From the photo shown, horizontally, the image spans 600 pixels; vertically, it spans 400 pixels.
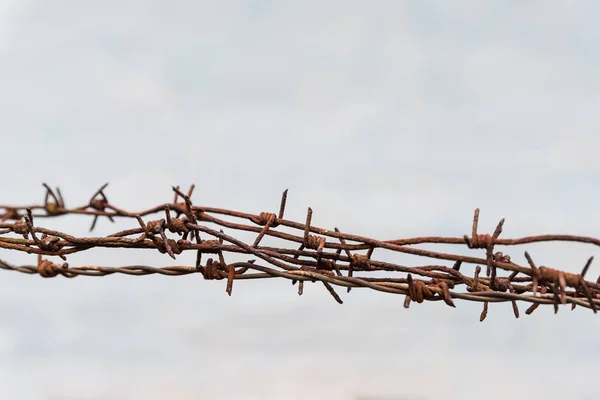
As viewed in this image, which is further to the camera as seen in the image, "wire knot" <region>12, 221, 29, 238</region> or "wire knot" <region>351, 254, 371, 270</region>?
"wire knot" <region>12, 221, 29, 238</region>

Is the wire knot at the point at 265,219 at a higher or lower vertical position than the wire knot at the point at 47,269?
higher

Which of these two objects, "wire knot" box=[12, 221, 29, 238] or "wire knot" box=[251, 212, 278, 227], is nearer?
"wire knot" box=[251, 212, 278, 227]

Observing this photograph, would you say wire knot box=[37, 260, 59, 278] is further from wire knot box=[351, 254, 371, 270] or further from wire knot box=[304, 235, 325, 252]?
wire knot box=[351, 254, 371, 270]

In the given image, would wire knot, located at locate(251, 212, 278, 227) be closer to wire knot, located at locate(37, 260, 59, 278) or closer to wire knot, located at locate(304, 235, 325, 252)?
wire knot, located at locate(304, 235, 325, 252)

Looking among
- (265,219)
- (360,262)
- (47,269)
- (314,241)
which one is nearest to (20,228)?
(47,269)

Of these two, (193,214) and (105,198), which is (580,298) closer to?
(193,214)

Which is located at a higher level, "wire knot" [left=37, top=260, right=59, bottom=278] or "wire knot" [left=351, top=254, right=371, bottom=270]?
"wire knot" [left=351, top=254, right=371, bottom=270]

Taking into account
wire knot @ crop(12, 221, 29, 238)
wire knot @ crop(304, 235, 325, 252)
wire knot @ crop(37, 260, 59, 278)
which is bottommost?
wire knot @ crop(37, 260, 59, 278)

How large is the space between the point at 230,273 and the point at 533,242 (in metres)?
1.48

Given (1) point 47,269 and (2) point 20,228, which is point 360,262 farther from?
(2) point 20,228

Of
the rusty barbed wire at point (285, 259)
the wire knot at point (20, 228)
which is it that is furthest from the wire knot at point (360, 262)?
the wire knot at point (20, 228)

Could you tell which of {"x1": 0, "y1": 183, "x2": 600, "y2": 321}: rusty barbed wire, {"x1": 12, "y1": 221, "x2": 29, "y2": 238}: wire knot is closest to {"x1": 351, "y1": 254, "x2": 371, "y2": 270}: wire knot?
{"x1": 0, "y1": 183, "x2": 600, "y2": 321}: rusty barbed wire

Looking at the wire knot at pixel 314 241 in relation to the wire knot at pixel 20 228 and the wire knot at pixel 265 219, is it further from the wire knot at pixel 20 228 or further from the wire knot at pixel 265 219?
the wire knot at pixel 20 228

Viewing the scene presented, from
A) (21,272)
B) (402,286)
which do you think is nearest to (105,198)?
(21,272)
